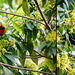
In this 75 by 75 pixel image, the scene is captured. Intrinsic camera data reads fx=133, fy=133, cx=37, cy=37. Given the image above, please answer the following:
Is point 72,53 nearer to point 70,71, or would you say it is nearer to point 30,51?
point 70,71

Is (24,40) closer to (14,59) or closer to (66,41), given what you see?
(14,59)

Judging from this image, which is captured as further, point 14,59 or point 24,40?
point 24,40

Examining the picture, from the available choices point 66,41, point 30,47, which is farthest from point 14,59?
point 66,41

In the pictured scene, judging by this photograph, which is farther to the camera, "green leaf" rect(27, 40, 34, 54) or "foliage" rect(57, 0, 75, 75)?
"green leaf" rect(27, 40, 34, 54)

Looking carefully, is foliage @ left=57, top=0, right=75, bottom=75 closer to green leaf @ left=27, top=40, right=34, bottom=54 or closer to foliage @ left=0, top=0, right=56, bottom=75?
foliage @ left=0, top=0, right=56, bottom=75

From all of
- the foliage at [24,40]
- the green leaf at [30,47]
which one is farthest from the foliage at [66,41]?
the green leaf at [30,47]

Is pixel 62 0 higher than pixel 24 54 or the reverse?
higher

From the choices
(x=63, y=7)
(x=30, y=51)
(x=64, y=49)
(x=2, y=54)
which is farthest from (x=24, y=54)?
(x=63, y=7)

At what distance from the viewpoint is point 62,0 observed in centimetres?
75

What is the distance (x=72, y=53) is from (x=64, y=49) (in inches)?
2.0

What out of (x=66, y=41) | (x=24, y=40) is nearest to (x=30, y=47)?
(x=24, y=40)

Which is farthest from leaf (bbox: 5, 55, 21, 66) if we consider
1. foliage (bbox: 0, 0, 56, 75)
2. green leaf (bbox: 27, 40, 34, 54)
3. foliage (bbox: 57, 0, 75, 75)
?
foliage (bbox: 57, 0, 75, 75)

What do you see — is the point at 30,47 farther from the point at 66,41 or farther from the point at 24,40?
the point at 66,41

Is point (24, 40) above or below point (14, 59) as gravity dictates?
above
